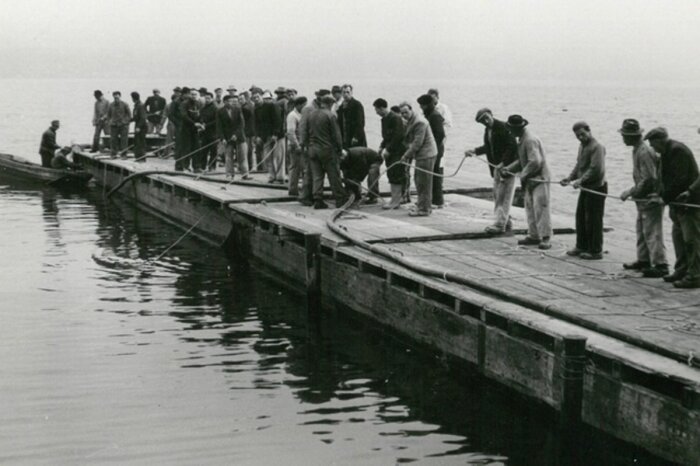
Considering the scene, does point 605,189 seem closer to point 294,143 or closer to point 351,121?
point 351,121

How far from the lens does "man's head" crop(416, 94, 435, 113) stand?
15.5 m

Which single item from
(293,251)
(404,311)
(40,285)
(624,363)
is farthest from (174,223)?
(624,363)

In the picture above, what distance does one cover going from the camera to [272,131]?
20.4m

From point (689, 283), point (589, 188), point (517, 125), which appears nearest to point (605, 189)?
point (589, 188)

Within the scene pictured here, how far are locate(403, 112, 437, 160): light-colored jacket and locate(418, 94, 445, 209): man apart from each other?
1.08 feet

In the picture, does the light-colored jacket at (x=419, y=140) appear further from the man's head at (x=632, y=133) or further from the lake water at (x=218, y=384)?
the man's head at (x=632, y=133)

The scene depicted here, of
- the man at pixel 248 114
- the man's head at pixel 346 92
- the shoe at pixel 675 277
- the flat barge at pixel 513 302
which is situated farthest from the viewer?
the man at pixel 248 114

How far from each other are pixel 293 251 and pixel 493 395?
5976mm

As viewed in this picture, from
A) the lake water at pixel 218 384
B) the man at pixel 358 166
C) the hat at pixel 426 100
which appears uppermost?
the hat at pixel 426 100

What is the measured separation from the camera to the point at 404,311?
1237cm

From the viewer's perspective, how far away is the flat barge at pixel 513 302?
8391mm

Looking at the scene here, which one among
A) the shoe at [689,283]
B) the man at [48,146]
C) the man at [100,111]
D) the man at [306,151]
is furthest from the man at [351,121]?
the man at [48,146]

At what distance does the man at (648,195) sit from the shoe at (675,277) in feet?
0.73

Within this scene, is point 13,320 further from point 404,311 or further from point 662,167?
point 662,167
